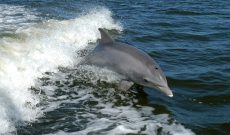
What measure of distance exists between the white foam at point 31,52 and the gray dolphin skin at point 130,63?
5.56ft

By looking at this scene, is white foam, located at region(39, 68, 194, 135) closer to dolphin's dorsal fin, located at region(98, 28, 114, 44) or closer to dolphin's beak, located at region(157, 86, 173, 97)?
dolphin's beak, located at region(157, 86, 173, 97)

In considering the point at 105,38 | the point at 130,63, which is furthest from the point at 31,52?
the point at 130,63

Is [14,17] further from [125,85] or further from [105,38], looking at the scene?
[125,85]

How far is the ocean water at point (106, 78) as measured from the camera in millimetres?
8219

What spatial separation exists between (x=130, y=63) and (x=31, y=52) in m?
4.18

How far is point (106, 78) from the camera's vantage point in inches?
423

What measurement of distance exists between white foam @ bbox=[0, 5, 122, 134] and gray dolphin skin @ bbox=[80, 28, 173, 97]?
66.7 inches

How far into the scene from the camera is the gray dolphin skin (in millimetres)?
9461

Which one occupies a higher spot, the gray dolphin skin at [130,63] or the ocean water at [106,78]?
the gray dolphin skin at [130,63]

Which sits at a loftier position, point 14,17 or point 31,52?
point 14,17

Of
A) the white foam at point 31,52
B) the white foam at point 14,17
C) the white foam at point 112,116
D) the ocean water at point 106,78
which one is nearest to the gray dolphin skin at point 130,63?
the ocean water at point 106,78

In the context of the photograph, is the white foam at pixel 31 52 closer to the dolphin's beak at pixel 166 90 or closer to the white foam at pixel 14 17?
the white foam at pixel 14 17

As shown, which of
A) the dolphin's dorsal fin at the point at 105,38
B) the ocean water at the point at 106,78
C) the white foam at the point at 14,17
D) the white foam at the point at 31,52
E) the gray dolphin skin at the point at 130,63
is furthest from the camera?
the white foam at the point at 14,17

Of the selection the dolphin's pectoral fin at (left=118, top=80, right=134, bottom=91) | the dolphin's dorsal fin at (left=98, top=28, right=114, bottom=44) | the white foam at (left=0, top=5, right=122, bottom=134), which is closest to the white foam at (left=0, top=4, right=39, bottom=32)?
the white foam at (left=0, top=5, right=122, bottom=134)
